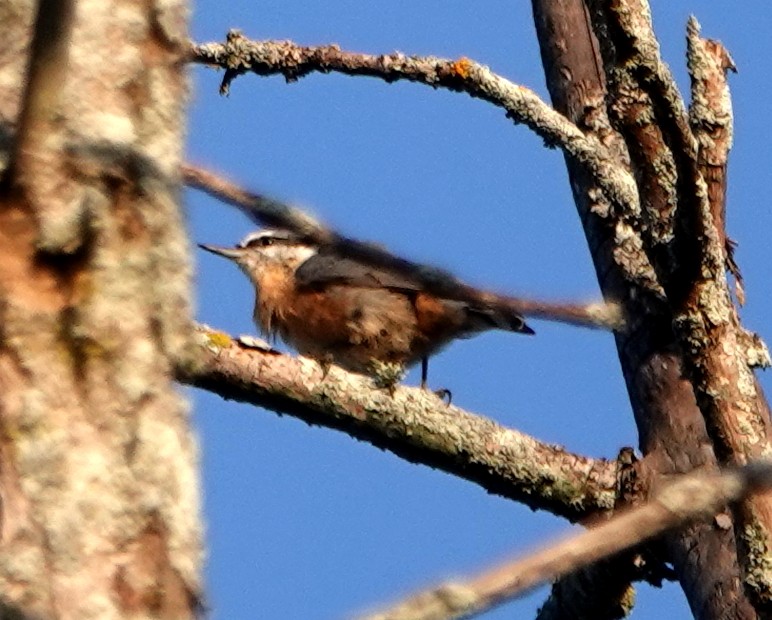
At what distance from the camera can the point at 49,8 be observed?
129 centimetres

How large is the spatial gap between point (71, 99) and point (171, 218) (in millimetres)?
154

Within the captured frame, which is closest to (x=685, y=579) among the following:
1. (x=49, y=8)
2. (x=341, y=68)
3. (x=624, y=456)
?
(x=624, y=456)

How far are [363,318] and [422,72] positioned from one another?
2.45 meters

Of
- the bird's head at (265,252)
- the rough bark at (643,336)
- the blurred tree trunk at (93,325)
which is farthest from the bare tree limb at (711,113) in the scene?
the bird's head at (265,252)

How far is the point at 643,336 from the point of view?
12.5 ft

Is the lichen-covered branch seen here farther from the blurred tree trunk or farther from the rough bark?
the blurred tree trunk

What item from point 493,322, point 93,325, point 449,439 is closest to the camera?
point 93,325

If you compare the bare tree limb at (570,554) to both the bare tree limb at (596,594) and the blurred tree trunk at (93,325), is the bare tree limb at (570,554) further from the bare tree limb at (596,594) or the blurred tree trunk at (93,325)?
the bare tree limb at (596,594)

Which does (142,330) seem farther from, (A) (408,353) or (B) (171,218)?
(A) (408,353)

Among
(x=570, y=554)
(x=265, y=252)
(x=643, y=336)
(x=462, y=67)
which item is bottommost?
(x=570, y=554)

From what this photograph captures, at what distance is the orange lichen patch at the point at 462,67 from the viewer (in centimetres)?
383

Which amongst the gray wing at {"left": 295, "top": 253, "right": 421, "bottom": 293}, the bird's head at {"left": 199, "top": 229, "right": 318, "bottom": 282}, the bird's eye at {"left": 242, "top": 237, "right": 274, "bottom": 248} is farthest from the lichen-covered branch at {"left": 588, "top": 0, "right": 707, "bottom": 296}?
the bird's eye at {"left": 242, "top": 237, "right": 274, "bottom": 248}

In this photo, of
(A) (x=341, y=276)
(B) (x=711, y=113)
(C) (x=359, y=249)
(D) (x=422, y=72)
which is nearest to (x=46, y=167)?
(C) (x=359, y=249)

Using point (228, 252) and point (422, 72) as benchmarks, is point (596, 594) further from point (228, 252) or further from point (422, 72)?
point (228, 252)
